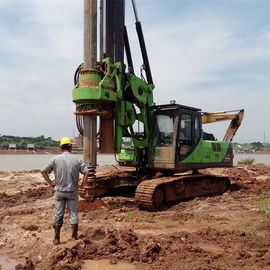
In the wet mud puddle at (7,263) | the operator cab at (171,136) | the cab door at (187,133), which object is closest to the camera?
the wet mud puddle at (7,263)

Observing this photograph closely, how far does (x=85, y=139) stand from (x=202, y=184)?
4.72 m

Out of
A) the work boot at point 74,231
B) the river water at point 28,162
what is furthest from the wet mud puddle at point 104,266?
the river water at point 28,162

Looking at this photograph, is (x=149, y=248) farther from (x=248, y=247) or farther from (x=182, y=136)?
(x=182, y=136)

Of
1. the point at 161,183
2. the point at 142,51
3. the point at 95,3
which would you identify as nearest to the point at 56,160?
the point at 161,183

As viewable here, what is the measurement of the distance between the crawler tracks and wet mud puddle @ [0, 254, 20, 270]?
3.93 m

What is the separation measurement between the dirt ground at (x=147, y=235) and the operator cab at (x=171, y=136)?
1317mm

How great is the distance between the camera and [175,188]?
380 inches

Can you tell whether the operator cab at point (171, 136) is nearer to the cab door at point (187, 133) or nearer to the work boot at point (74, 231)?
the cab door at point (187, 133)

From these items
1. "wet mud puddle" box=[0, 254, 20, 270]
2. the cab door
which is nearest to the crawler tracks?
the cab door

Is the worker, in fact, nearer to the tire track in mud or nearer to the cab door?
the cab door

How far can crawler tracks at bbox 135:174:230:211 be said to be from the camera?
8547 mm

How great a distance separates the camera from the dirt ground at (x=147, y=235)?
16.3 feet

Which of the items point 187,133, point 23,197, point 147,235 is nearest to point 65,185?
point 147,235

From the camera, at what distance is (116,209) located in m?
8.55
